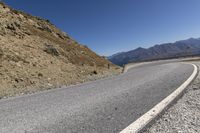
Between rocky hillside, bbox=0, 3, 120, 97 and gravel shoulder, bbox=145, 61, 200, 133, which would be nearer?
gravel shoulder, bbox=145, 61, 200, 133

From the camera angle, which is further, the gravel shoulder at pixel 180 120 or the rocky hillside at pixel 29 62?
the rocky hillside at pixel 29 62

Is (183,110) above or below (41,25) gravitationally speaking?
below

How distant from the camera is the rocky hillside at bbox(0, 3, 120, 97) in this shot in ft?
54.3

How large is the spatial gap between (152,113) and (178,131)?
52.8 inches

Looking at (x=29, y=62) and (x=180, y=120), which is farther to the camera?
(x=29, y=62)

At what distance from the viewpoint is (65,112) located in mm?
6277

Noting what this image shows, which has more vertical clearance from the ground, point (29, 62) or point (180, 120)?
point (29, 62)

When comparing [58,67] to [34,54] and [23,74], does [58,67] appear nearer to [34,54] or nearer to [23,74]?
[34,54]

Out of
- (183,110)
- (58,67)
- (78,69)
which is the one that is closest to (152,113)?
(183,110)

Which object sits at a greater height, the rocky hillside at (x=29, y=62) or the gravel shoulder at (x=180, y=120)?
the rocky hillside at (x=29, y=62)

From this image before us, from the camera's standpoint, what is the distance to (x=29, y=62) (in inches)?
830

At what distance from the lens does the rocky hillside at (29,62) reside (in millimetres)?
16562

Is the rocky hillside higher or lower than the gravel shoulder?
higher

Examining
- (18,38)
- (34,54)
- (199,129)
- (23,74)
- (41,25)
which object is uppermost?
(41,25)
